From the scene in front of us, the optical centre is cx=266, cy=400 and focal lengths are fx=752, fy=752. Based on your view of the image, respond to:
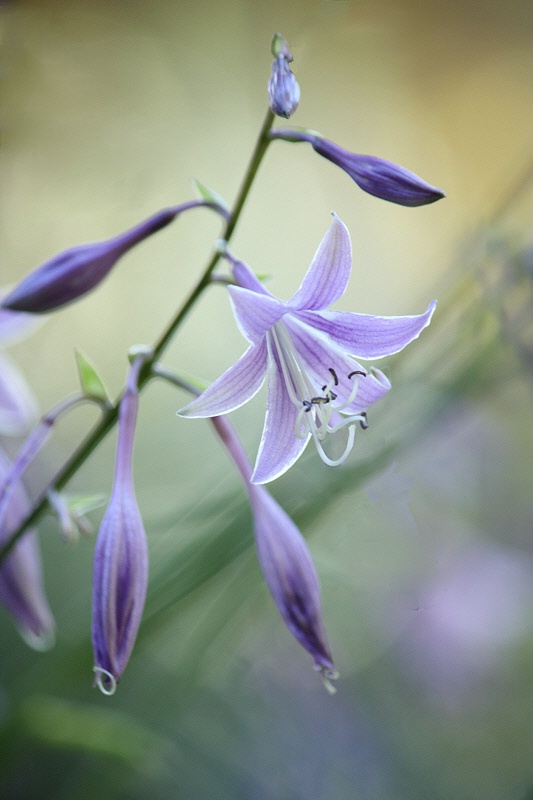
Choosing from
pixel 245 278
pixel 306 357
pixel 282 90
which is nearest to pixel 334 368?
pixel 306 357

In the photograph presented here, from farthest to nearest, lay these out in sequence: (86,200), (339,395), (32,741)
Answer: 1. (86,200)
2. (32,741)
3. (339,395)

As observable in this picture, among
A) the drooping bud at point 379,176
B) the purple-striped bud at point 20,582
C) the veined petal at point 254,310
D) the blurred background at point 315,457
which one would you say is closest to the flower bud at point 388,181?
the drooping bud at point 379,176

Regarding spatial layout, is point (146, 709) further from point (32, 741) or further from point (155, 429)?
point (155, 429)

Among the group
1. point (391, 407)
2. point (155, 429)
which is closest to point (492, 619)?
point (391, 407)

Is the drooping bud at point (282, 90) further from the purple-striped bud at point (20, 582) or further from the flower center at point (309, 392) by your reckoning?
the purple-striped bud at point (20, 582)

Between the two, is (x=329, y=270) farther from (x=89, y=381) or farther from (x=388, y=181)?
(x=89, y=381)

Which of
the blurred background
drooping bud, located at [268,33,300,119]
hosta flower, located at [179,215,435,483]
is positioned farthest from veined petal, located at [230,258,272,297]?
the blurred background
